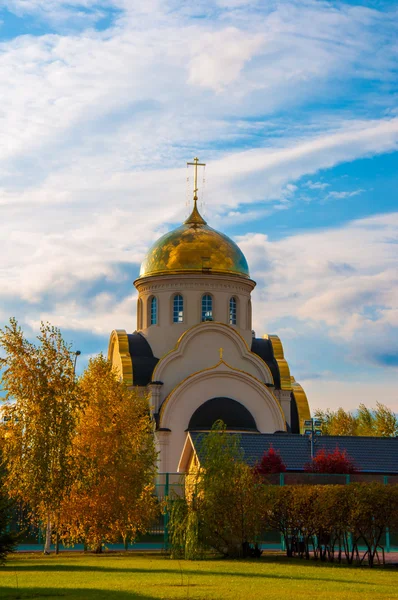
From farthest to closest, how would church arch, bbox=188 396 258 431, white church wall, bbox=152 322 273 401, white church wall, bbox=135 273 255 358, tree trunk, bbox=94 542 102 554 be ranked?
white church wall, bbox=135 273 255 358 → white church wall, bbox=152 322 273 401 → church arch, bbox=188 396 258 431 → tree trunk, bbox=94 542 102 554

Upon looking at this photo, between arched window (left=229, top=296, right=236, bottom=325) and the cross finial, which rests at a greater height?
the cross finial

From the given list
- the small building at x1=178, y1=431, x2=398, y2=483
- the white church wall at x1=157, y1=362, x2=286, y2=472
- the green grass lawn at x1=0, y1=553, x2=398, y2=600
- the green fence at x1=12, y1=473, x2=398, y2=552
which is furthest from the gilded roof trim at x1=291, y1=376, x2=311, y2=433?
the green grass lawn at x1=0, y1=553, x2=398, y2=600

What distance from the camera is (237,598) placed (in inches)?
513

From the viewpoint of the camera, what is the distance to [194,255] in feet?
134

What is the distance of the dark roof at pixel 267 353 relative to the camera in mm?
41812

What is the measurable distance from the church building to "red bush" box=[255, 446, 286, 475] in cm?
826

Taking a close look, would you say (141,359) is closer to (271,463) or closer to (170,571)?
(271,463)

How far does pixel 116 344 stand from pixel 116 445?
682 inches

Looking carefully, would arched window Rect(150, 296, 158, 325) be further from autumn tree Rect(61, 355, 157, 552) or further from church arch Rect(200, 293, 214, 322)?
autumn tree Rect(61, 355, 157, 552)

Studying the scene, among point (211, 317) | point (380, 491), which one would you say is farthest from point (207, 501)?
point (211, 317)

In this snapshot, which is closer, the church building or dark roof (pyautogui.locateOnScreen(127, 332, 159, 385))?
the church building

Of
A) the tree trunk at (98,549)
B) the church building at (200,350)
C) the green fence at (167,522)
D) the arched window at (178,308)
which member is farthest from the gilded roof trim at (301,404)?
the tree trunk at (98,549)

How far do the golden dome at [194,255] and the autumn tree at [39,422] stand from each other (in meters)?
16.4

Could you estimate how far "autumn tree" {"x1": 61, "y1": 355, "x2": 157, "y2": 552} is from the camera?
78.7 feet
